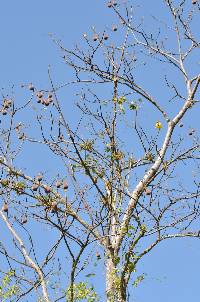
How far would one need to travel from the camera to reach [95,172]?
7.35m

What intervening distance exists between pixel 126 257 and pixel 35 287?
1160mm

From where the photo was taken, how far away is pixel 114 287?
7094mm

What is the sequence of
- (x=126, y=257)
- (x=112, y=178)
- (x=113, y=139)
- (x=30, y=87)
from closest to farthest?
(x=126, y=257) → (x=112, y=178) → (x=113, y=139) → (x=30, y=87)

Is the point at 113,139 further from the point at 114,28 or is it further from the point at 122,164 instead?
the point at 114,28

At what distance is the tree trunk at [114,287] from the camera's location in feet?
22.8

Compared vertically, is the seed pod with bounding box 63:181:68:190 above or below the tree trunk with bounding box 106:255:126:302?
above

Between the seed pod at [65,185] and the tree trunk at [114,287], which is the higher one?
the seed pod at [65,185]

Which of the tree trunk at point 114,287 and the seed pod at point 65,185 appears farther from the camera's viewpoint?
the tree trunk at point 114,287

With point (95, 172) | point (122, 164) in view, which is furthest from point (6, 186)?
point (122, 164)

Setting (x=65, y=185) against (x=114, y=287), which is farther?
(x=114, y=287)

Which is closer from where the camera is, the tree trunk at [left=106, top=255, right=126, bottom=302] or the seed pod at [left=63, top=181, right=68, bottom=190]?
the seed pod at [left=63, top=181, right=68, bottom=190]

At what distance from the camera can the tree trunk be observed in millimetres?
6957

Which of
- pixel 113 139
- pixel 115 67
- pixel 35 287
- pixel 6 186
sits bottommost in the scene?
pixel 35 287

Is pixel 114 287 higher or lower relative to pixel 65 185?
lower
